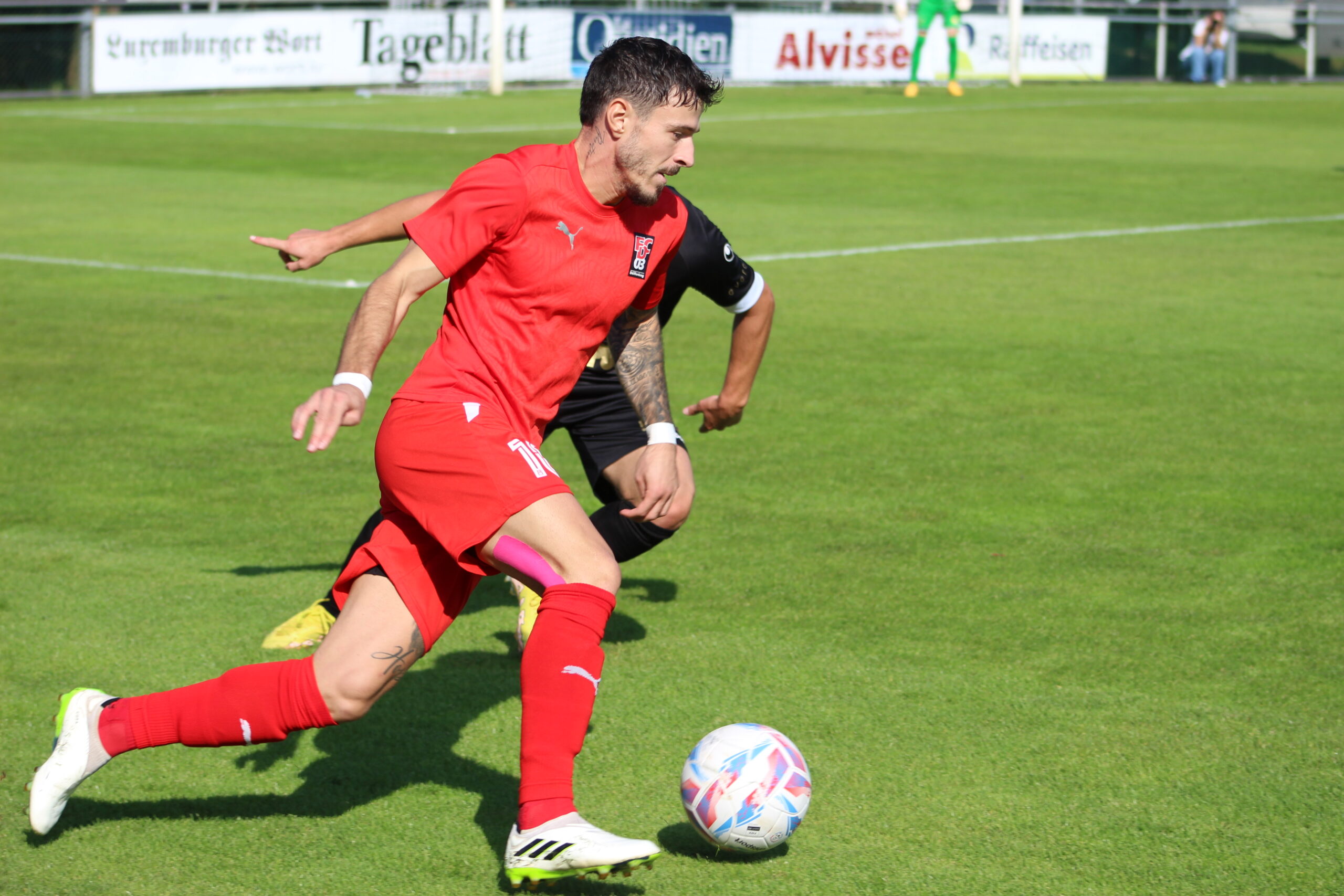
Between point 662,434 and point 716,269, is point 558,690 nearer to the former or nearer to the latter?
point 662,434

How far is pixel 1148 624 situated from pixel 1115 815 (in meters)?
1.59

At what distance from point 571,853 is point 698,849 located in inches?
25.6

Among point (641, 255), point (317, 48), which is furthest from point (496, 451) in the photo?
point (317, 48)

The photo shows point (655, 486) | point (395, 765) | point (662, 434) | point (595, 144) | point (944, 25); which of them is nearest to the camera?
point (595, 144)

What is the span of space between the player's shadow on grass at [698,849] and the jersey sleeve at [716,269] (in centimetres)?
185

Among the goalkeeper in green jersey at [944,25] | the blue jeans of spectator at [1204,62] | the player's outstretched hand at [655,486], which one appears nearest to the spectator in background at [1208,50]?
the blue jeans of spectator at [1204,62]

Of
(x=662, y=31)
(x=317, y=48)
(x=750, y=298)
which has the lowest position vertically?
(x=750, y=298)

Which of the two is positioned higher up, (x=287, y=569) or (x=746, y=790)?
(x=746, y=790)

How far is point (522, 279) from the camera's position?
397 centimetres

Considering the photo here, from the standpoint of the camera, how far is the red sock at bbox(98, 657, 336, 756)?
379 cm

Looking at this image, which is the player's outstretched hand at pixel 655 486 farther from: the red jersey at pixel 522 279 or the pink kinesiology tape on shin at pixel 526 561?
the pink kinesiology tape on shin at pixel 526 561

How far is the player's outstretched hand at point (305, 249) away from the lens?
4.12 m

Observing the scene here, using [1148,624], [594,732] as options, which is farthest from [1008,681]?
[594,732]

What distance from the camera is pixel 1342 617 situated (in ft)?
18.5
